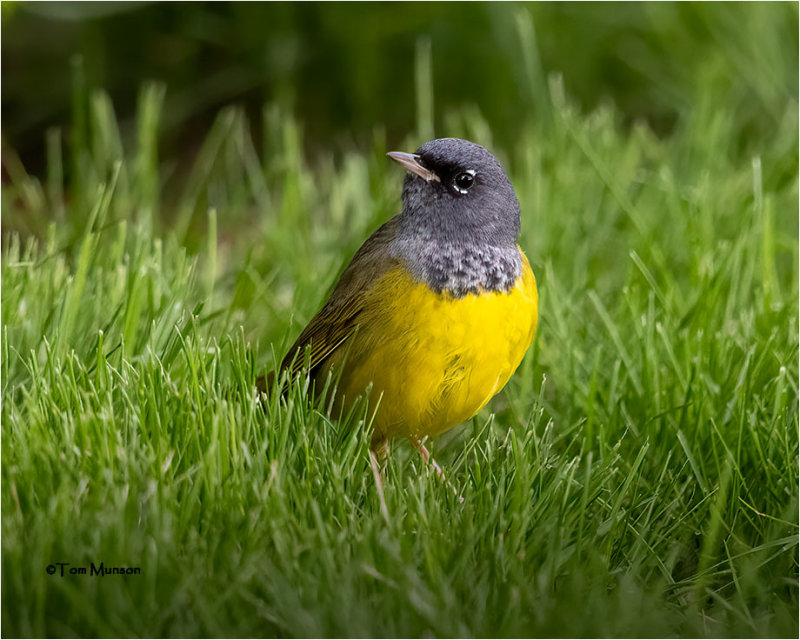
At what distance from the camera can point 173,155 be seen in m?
6.91

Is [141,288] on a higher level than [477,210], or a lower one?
lower

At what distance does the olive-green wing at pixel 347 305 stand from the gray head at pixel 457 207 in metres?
0.08

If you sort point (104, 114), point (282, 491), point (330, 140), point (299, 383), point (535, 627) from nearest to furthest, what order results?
point (535, 627) → point (282, 491) → point (299, 383) → point (104, 114) → point (330, 140)

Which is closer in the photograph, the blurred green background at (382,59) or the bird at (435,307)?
the bird at (435,307)

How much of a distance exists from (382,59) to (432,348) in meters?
3.78

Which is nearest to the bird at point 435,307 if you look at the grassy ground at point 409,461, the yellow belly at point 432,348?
the yellow belly at point 432,348

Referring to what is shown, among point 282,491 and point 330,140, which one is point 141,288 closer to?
point 282,491

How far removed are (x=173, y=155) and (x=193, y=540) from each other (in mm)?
4930

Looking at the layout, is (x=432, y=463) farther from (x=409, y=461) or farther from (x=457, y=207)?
(x=457, y=207)

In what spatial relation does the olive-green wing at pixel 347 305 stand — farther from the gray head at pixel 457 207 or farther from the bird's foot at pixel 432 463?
the bird's foot at pixel 432 463

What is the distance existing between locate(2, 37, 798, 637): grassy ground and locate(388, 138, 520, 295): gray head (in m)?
0.52

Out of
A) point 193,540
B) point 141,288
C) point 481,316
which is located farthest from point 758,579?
point 141,288

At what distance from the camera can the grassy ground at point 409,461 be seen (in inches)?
89.0

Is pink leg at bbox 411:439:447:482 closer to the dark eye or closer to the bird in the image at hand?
the bird
